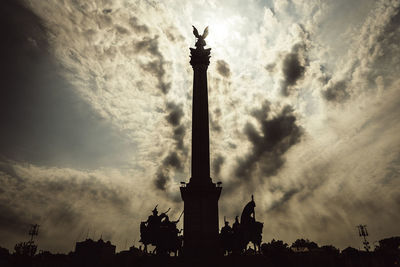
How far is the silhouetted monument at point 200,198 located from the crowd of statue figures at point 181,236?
3.30 ft

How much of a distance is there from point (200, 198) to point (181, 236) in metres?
4.12

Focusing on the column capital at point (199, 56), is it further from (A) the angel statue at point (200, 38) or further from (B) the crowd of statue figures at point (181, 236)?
(B) the crowd of statue figures at point (181, 236)

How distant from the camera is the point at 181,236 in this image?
81.6ft

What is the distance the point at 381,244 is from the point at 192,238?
87.3 m

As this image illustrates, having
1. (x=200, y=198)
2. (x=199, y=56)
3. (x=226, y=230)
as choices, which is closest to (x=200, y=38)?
(x=199, y=56)

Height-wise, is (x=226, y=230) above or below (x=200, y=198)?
below

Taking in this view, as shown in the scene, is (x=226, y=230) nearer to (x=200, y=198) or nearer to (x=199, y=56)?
(x=200, y=198)

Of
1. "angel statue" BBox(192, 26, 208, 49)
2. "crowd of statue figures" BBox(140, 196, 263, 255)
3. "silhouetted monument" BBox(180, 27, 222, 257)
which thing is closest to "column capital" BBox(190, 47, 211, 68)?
"angel statue" BBox(192, 26, 208, 49)

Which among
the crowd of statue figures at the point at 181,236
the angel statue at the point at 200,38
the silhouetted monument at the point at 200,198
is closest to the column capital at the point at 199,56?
the angel statue at the point at 200,38

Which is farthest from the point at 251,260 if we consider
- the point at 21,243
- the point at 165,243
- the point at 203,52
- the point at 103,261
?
the point at 21,243

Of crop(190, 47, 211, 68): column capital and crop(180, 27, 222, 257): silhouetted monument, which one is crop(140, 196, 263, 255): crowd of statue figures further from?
crop(190, 47, 211, 68): column capital

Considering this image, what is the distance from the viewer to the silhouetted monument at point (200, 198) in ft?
78.7

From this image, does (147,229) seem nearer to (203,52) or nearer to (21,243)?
(203,52)

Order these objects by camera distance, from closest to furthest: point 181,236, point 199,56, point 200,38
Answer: point 181,236, point 199,56, point 200,38
